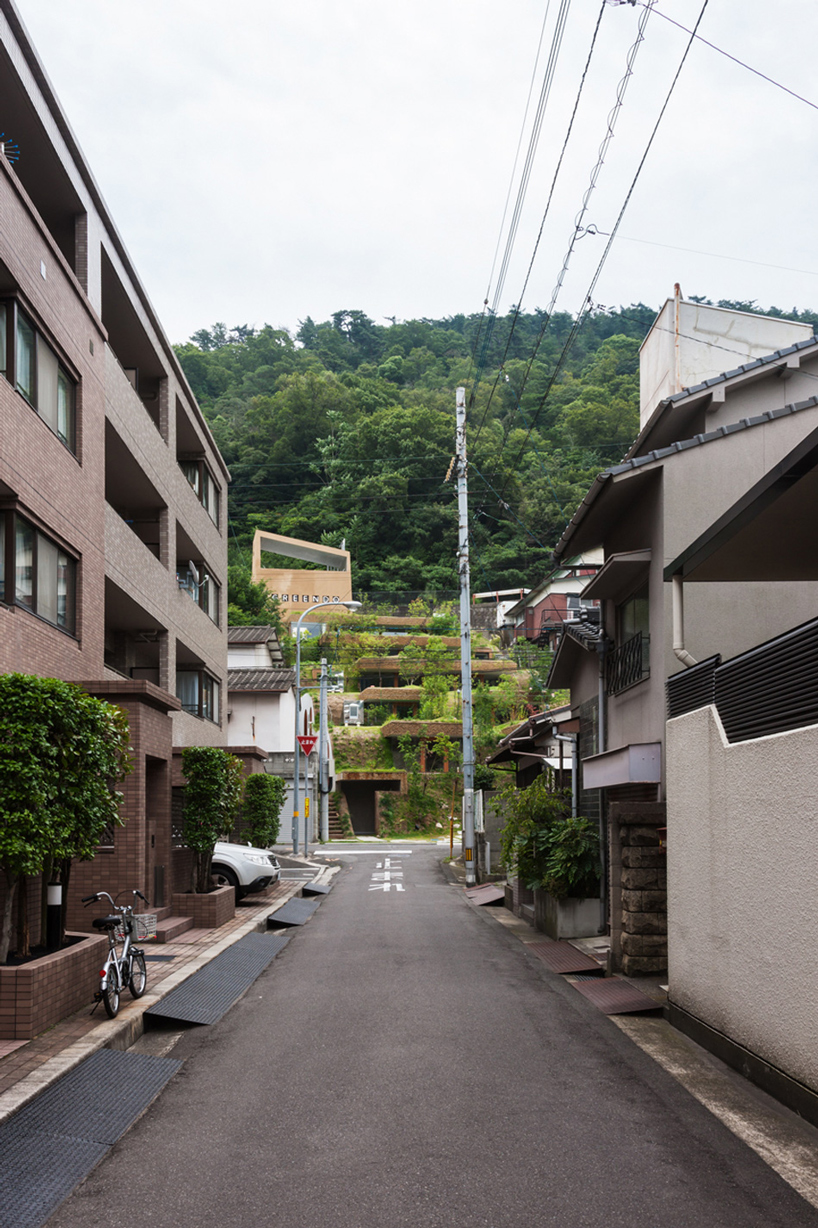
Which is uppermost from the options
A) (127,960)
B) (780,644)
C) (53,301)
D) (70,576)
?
(53,301)

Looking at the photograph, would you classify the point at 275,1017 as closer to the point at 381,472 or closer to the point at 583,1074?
the point at 583,1074

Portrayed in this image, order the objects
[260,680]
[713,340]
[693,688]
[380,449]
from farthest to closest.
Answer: [380,449], [260,680], [713,340], [693,688]

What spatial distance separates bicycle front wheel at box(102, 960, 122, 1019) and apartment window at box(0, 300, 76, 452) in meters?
7.04

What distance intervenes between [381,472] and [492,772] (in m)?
29.8

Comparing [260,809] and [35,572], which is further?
[260,809]

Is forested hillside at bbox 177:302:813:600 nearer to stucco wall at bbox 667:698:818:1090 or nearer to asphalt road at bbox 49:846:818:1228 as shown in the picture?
stucco wall at bbox 667:698:818:1090

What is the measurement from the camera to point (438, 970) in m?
13.4

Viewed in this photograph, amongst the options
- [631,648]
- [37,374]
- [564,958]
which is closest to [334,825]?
[564,958]

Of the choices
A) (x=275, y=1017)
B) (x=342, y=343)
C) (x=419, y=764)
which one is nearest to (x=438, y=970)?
(x=275, y=1017)

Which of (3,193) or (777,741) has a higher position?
(3,193)

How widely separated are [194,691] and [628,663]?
47.8ft

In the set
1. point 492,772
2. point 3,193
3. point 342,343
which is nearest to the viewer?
point 3,193

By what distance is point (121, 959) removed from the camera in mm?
9609

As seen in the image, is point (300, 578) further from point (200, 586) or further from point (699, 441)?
point (699, 441)
